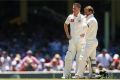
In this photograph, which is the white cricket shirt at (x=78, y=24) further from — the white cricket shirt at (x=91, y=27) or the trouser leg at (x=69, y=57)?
the trouser leg at (x=69, y=57)

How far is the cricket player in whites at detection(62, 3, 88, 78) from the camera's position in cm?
1770

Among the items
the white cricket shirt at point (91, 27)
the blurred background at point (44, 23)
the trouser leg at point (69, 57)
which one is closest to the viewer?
the white cricket shirt at point (91, 27)

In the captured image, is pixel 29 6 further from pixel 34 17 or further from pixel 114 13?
pixel 114 13

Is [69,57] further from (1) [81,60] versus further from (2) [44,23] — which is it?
(2) [44,23]

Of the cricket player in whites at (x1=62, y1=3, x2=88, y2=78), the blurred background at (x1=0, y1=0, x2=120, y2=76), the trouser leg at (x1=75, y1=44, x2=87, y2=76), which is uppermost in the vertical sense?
the blurred background at (x1=0, y1=0, x2=120, y2=76)

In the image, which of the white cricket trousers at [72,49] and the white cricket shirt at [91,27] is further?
the white cricket trousers at [72,49]

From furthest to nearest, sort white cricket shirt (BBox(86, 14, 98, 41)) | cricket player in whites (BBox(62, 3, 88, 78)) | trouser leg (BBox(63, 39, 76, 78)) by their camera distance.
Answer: trouser leg (BBox(63, 39, 76, 78)) → cricket player in whites (BBox(62, 3, 88, 78)) → white cricket shirt (BBox(86, 14, 98, 41))

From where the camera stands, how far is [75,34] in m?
17.7

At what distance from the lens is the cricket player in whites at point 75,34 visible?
1770cm

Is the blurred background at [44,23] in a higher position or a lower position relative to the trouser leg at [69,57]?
higher

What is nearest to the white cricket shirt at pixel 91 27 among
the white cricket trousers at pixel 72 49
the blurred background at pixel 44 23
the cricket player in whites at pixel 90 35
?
the cricket player in whites at pixel 90 35

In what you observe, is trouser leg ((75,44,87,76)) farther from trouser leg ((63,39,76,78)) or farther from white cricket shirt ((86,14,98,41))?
white cricket shirt ((86,14,98,41))

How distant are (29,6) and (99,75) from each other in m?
20.5

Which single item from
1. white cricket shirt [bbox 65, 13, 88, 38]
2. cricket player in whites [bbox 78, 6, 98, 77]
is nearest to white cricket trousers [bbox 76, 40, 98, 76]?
cricket player in whites [bbox 78, 6, 98, 77]
